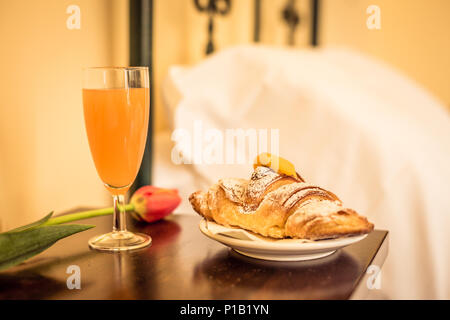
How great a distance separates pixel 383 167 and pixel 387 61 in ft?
5.09

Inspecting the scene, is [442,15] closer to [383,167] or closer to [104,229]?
[383,167]

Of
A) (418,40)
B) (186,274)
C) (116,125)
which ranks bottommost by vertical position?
(186,274)

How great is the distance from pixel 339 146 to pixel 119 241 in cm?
67

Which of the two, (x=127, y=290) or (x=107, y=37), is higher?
(x=107, y=37)

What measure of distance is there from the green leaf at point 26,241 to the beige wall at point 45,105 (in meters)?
0.32

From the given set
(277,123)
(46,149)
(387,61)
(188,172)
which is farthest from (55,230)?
(387,61)

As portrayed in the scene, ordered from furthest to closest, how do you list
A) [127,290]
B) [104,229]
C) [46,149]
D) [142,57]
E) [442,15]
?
[442,15]
[142,57]
[46,149]
[104,229]
[127,290]

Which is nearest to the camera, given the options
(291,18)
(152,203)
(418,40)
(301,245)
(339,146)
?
(301,245)

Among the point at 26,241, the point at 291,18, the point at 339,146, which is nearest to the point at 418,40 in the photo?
the point at 291,18

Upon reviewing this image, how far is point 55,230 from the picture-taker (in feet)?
1.86

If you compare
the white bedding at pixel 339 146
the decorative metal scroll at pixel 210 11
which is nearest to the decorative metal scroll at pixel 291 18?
the decorative metal scroll at pixel 210 11

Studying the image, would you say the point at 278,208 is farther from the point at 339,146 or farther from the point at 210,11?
the point at 210,11

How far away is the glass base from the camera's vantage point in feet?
2.07

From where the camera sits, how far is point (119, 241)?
651mm
